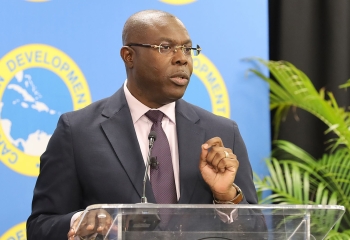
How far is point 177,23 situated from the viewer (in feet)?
10.2

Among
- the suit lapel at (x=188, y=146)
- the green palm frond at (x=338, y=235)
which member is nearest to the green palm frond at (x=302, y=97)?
the green palm frond at (x=338, y=235)

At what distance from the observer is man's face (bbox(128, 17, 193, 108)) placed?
3025 millimetres

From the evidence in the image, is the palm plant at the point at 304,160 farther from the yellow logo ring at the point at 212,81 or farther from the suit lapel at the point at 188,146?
the suit lapel at the point at 188,146

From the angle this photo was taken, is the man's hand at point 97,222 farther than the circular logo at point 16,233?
No

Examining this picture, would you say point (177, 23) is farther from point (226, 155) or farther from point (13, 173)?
point (13, 173)

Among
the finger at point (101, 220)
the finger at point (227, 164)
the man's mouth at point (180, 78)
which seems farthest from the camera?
the man's mouth at point (180, 78)

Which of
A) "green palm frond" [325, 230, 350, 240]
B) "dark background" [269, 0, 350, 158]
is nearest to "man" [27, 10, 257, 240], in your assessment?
"green palm frond" [325, 230, 350, 240]

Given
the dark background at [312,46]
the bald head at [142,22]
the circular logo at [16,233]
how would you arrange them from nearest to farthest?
the bald head at [142,22]
the circular logo at [16,233]
the dark background at [312,46]

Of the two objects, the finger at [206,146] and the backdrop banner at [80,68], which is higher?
the backdrop banner at [80,68]

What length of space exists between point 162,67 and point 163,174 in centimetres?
49

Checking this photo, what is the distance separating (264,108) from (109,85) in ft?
3.29

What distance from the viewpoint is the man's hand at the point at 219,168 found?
2691 millimetres

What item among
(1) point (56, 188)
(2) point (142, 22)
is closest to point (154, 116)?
(2) point (142, 22)

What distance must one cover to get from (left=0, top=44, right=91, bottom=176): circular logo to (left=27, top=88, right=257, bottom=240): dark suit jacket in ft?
2.39
